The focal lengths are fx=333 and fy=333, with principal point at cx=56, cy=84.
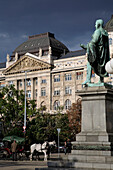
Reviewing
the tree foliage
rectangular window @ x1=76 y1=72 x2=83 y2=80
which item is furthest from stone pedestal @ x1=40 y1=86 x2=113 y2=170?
rectangular window @ x1=76 y1=72 x2=83 y2=80

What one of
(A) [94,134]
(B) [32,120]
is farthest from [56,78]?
(A) [94,134]

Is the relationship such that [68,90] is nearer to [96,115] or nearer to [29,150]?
[29,150]

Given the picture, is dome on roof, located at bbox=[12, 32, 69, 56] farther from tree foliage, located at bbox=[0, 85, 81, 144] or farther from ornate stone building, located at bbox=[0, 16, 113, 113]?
tree foliage, located at bbox=[0, 85, 81, 144]

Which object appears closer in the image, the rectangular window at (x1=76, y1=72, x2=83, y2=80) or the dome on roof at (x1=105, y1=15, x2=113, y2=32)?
the dome on roof at (x1=105, y1=15, x2=113, y2=32)

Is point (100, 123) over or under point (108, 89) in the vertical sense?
under

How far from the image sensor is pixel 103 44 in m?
14.7

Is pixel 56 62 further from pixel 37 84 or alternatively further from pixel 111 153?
pixel 111 153

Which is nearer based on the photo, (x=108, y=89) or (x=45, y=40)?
(x=108, y=89)

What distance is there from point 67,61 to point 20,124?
25.4 metres

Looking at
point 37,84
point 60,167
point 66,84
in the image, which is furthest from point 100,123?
point 37,84

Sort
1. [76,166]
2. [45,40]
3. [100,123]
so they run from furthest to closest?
[45,40]
[100,123]
[76,166]

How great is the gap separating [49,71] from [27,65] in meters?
6.76

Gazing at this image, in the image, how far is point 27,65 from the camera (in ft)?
272

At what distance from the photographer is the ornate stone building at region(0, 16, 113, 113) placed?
2977 inches
